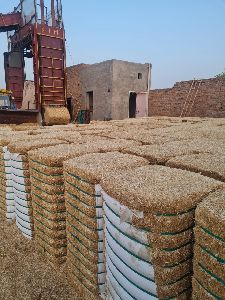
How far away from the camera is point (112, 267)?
69.4 inches

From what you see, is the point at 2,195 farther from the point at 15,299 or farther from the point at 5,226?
the point at 15,299

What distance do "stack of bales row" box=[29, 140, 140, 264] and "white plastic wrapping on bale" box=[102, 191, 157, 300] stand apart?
0.82m

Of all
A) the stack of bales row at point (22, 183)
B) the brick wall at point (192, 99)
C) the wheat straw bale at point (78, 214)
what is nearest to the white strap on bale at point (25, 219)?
the stack of bales row at point (22, 183)

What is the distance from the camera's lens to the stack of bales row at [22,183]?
10.0 feet

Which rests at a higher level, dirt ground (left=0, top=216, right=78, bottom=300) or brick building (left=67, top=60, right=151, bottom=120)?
brick building (left=67, top=60, right=151, bottom=120)

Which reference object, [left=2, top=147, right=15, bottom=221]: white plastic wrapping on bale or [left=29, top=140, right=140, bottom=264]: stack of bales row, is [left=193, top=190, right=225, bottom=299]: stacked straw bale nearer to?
[left=29, top=140, right=140, bottom=264]: stack of bales row

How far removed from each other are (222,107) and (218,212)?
14.7m

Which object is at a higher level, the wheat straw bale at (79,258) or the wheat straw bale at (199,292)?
the wheat straw bale at (199,292)

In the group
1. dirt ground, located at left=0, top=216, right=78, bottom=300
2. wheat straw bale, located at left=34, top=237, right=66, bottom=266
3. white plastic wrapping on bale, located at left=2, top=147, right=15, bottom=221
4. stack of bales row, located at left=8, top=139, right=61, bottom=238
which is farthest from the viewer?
white plastic wrapping on bale, located at left=2, top=147, right=15, bottom=221

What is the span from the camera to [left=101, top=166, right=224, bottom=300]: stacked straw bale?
1.35 meters

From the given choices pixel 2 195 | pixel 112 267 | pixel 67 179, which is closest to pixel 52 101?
pixel 2 195

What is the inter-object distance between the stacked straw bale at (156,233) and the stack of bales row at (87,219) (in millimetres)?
299

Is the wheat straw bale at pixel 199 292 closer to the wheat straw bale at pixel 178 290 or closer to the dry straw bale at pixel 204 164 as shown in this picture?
the wheat straw bale at pixel 178 290

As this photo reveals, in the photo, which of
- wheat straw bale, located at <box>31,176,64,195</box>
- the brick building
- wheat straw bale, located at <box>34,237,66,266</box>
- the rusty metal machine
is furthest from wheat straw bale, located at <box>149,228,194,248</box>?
the brick building
